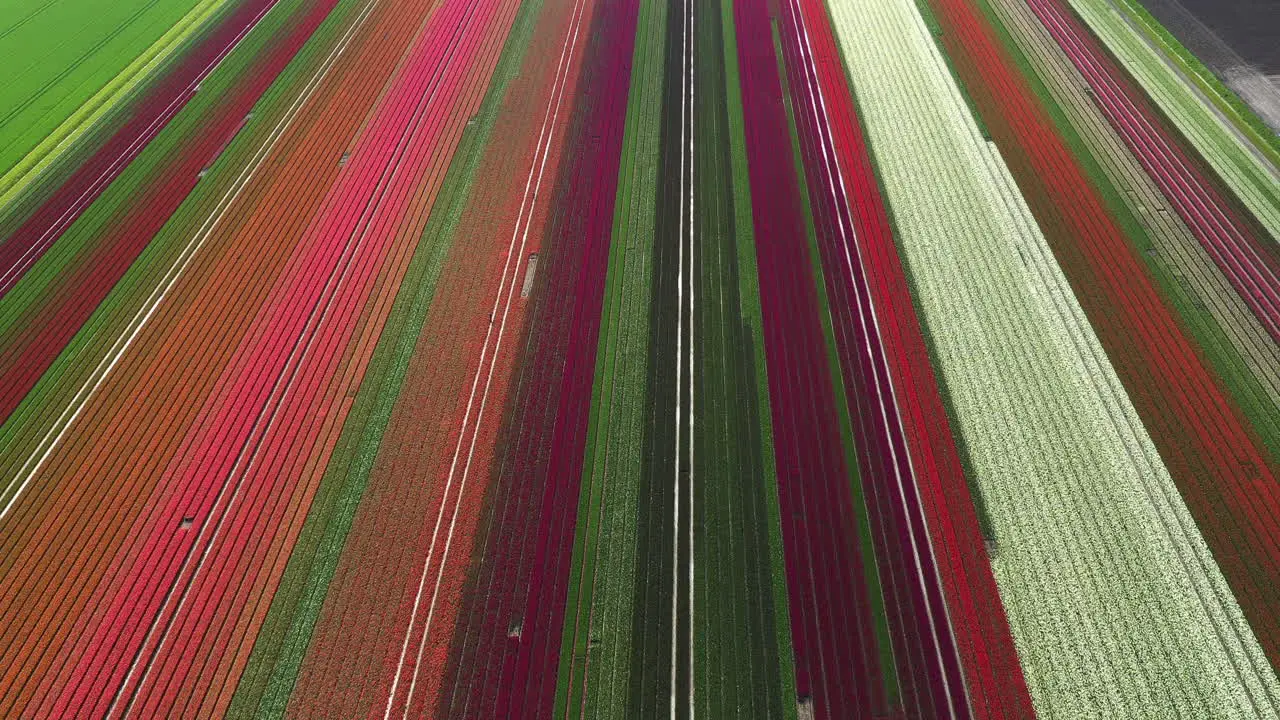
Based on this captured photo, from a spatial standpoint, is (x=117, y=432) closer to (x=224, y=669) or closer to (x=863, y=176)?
(x=224, y=669)

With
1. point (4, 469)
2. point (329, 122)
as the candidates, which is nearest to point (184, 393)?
point (4, 469)

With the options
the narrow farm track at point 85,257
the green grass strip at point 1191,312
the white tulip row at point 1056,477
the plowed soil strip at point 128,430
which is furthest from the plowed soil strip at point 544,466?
the green grass strip at point 1191,312

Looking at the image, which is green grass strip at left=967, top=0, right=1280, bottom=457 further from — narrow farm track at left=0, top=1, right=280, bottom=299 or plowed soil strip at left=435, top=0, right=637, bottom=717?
narrow farm track at left=0, top=1, right=280, bottom=299

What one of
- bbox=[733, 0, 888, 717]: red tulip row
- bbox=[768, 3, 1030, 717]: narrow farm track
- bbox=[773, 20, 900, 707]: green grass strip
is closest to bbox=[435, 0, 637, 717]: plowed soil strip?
bbox=[733, 0, 888, 717]: red tulip row


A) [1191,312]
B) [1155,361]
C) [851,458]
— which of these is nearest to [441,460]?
[851,458]

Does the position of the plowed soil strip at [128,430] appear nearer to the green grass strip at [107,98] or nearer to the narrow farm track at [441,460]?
the narrow farm track at [441,460]

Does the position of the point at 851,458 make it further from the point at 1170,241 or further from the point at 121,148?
the point at 121,148
